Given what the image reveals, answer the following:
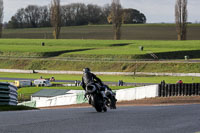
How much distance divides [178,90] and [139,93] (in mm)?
2659

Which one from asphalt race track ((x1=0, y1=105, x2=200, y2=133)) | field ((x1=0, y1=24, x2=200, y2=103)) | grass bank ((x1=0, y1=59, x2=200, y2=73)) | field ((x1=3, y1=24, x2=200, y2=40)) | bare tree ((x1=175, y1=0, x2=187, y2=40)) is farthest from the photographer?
field ((x1=3, y1=24, x2=200, y2=40))

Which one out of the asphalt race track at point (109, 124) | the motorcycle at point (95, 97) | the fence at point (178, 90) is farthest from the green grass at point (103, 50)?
the asphalt race track at point (109, 124)

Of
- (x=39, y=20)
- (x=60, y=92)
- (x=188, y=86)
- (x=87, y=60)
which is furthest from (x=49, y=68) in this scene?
(x=39, y=20)

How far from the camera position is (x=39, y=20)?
187250mm

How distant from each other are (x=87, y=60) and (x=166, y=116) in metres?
69.1

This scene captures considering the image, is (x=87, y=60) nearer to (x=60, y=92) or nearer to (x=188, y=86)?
(x=60, y=92)

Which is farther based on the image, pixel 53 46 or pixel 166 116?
pixel 53 46

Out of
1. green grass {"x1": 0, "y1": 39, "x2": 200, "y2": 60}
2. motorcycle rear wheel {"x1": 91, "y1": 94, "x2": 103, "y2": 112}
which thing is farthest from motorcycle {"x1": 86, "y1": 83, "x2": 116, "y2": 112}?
green grass {"x1": 0, "y1": 39, "x2": 200, "y2": 60}

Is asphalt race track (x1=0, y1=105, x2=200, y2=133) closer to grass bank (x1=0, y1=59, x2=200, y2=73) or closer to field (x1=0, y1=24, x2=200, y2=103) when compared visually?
field (x1=0, y1=24, x2=200, y2=103)

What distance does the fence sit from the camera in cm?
3203

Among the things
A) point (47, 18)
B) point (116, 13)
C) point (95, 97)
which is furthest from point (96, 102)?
point (47, 18)

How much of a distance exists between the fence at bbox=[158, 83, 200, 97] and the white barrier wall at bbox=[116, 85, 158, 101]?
15.1 inches

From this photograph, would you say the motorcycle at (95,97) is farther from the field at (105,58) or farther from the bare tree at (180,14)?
the bare tree at (180,14)

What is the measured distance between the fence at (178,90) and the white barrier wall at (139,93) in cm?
38
